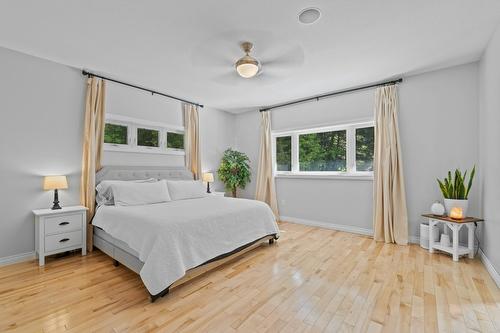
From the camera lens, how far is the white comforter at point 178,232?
202cm

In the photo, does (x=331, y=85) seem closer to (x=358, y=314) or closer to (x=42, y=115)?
(x=358, y=314)

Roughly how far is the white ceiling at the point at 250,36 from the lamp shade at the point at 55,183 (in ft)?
5.10

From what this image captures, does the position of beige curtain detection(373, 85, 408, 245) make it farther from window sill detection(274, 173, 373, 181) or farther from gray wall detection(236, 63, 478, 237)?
window sill detection(274, 173, 373, 181)

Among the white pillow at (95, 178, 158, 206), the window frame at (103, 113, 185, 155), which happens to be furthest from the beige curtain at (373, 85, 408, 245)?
the white pillow at (95, 178, 158, 206)

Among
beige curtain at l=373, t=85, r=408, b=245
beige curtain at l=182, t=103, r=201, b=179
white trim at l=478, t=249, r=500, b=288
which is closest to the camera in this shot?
white trim at l=478, t=249, r=500, b=288

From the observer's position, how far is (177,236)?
7.11 ft

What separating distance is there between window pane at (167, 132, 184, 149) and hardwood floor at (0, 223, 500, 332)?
2300mm

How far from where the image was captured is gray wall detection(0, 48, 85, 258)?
8.91ft

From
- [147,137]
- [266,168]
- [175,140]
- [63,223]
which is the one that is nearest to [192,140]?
[175,140]

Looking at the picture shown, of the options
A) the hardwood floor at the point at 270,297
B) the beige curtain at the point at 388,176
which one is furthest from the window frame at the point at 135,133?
the beige curtain at the point at 388,176

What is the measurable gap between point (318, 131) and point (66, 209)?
433 cm

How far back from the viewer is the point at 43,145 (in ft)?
9.75

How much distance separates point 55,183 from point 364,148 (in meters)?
4.70

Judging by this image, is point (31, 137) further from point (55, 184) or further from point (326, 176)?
point (326, 176)
